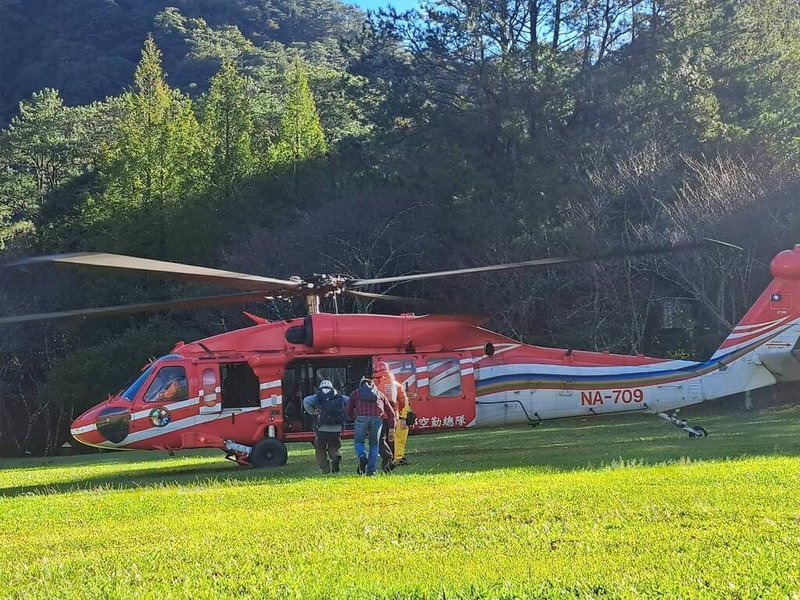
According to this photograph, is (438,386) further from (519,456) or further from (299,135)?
(299,135)

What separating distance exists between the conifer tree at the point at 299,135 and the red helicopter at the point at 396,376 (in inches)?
1213

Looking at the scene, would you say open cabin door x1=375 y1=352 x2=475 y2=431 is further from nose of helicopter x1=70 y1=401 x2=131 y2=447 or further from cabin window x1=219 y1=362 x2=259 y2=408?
nose of helicopter x1=70 y1=401 x2=131 y2=447

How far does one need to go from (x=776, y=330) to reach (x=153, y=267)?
11.0 m

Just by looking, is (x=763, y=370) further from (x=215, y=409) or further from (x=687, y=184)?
(x=687, y=184)

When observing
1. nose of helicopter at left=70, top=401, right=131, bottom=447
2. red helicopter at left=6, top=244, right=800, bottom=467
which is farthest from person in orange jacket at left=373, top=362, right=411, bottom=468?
nose of helicopter at left=70, top=401, right=131, bottom=447

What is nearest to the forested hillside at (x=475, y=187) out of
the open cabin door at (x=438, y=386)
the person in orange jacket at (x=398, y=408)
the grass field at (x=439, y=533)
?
the open cabin door at (x=438, y=386)

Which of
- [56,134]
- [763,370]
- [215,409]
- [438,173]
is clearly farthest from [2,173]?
[763,370]

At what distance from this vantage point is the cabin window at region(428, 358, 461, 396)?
50.3 ft

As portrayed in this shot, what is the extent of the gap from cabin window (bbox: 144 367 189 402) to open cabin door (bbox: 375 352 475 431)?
331cm

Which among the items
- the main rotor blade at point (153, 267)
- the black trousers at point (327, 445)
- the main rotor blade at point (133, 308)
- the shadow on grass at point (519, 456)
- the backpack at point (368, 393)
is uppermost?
the main rotor blade at point (153, 267)

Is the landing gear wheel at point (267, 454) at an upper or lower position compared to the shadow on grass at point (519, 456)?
upper

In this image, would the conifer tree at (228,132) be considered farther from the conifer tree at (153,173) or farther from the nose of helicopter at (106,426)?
the nose of helicopter at (106,426)

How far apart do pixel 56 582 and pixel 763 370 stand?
13.4 metres

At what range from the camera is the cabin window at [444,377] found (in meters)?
15.3
